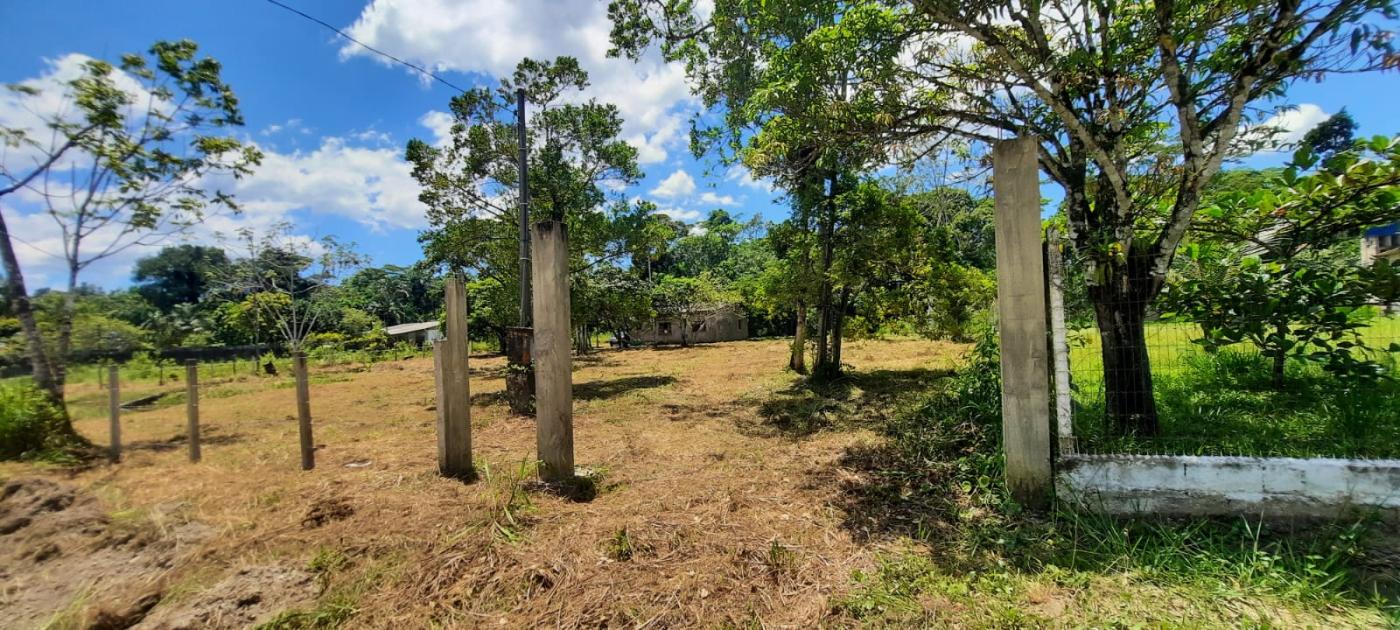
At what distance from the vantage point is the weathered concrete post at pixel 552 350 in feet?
13.7

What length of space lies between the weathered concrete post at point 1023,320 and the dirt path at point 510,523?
1.24 meters

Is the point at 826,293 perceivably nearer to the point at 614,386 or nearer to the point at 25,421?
the point at 614,386

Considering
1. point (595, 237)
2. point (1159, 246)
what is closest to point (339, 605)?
point (1159, 246)

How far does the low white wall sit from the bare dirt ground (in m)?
0.74

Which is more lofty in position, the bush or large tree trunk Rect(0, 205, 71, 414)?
large tree trunk Rect(0, 205, 71, 414)

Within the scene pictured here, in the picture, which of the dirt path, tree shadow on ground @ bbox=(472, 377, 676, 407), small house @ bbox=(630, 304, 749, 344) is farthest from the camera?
small house @ bbox=(630, 304, 749, 344)

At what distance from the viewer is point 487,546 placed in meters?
3.22

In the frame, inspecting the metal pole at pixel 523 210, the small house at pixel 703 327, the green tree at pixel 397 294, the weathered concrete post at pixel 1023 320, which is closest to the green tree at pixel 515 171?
the metal pole at pixel 523 210

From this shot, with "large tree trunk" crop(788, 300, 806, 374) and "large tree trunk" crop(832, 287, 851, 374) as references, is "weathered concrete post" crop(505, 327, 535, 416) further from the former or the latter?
"large tree trunk" crop(788, 300, 806, 374)

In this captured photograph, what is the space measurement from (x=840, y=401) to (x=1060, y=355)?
5385 mm

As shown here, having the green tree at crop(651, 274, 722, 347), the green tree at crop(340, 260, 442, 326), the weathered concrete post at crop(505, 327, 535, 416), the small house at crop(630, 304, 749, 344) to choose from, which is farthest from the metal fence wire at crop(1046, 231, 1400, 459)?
the green tree at crop(340, 260, 442, 326)

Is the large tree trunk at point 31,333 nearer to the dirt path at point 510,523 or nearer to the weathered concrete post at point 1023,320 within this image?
the dirt path at point 510,523

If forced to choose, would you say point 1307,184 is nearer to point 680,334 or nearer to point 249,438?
point 249,438

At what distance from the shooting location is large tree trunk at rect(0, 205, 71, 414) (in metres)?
5.70
